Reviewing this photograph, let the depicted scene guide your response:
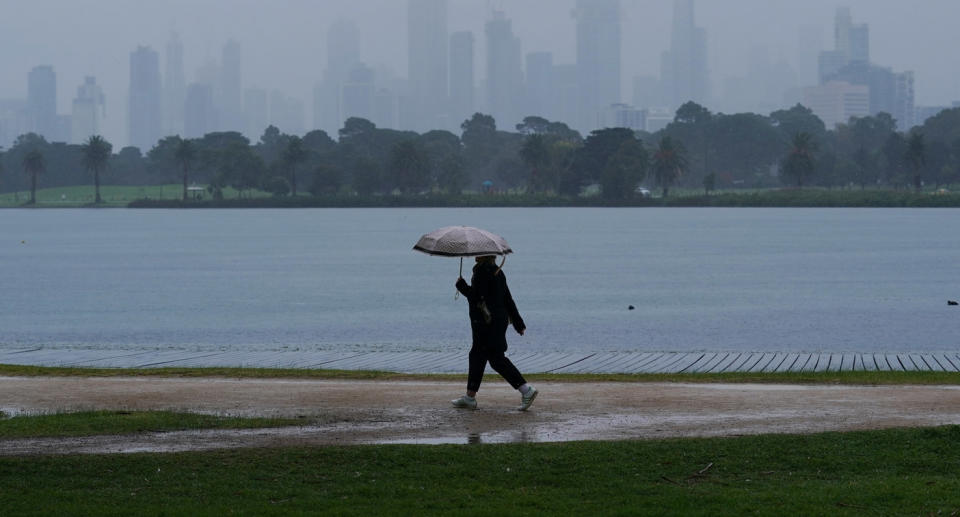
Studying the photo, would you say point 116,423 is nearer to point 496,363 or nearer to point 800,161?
point 496,363

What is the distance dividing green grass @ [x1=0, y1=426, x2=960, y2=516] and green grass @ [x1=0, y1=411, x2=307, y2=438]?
1.81m

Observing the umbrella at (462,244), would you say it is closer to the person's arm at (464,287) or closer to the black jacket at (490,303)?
the person's arm at (464,287)

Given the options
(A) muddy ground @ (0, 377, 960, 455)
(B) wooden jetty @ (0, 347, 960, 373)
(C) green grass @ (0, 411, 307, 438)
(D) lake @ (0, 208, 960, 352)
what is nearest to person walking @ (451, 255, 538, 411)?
(A) muddy ground @ (0, 377, 960, 455)

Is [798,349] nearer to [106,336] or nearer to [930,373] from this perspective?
[930,373]

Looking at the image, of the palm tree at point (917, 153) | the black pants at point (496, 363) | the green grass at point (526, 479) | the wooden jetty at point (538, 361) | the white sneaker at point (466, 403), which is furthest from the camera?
the palm tree at point (917, 153)

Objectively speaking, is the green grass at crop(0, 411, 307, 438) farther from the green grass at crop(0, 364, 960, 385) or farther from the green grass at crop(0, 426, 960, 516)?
the green grass at crop(0, 364, 960, 385)

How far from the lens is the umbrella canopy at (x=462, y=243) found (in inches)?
617

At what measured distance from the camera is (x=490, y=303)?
53.1ft

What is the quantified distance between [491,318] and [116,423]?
4.43m

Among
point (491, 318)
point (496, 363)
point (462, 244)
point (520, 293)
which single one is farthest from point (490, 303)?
point (520, 293)

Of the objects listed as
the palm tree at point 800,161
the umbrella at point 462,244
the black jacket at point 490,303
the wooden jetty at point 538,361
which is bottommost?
the wooden jetty at point 538,361

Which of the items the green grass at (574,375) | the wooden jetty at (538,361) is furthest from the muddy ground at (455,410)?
the wooden jetty at (538,361)

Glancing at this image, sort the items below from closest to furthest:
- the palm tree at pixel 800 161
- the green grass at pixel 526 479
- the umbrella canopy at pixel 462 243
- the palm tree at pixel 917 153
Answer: the green grass at pixel 526 479 < the umbrella canopy at pixel 462 243 < the palm tree at pixel 917 153 < the palm tree at pixel 800 161

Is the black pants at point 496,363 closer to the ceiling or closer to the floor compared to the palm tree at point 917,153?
closer to the floor
